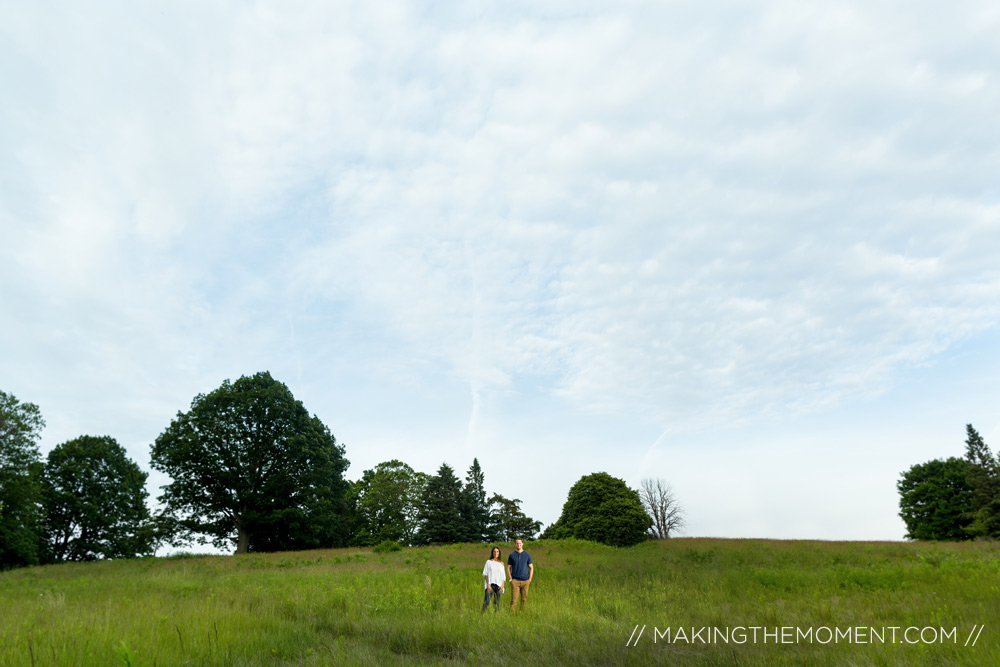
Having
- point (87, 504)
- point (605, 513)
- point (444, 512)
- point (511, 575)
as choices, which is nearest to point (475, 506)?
point (444, 512)

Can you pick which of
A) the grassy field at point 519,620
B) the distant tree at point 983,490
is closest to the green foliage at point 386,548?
the grassy field at point 519,620

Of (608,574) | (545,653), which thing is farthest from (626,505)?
(545,653)

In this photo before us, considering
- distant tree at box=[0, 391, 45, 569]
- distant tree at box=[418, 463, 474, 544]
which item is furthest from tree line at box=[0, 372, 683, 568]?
distant tree at box=[418, 463, 474, 544]

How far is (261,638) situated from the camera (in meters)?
7.54

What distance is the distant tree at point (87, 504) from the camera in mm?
42500

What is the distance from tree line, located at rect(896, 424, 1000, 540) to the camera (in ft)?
141

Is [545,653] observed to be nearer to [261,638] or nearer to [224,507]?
[261,638]

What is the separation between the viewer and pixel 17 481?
3422 cm

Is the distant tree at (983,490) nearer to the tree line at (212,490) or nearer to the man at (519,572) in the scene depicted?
the tree line at (212,490)

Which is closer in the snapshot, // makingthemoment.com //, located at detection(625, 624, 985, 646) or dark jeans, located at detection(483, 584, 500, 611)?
// makingthemoment.com //, located at detection(625, 624, 985, 646)

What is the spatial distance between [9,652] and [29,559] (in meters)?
41.6

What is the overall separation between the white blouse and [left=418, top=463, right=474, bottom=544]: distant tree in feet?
126

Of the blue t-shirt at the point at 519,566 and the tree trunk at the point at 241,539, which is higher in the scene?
the blue t-shirt at the point at 519,566

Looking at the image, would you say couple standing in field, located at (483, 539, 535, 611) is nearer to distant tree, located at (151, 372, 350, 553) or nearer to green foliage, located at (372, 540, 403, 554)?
green foliage, located at (372, 540, 403, 554)
